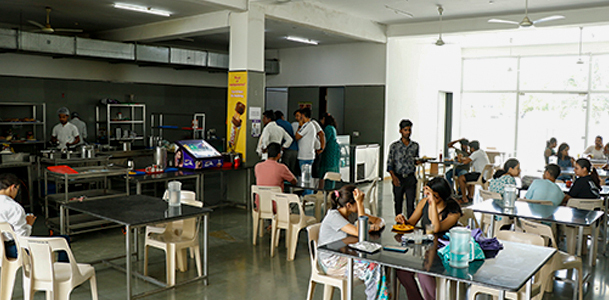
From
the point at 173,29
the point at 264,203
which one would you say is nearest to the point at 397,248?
the point at 264,203

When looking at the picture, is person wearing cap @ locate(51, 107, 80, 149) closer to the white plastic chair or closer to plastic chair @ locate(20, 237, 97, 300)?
the white plastic chair

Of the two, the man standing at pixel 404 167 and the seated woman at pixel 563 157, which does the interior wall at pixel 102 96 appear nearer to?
the man standing at pixel 404 167

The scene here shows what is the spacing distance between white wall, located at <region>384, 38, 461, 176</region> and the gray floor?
5.51 meters

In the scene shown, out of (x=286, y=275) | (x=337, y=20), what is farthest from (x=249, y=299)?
(x=337, y=20)

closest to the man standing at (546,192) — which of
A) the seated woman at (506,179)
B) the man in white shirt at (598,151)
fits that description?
the seated woman at (506,179)

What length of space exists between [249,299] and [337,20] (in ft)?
20.0

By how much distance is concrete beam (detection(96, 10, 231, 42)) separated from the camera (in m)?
7.54

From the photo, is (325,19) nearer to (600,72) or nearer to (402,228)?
(402,228)

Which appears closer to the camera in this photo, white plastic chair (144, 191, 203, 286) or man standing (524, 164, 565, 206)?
white plastic chair (144, 191, 203, 286)

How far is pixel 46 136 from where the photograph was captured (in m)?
9.30

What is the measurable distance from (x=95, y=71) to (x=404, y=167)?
7.11m

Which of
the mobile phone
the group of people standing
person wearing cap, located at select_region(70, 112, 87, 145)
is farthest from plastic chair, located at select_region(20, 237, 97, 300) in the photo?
person wearing cap, located at select_region(70, 112, 87, 145)

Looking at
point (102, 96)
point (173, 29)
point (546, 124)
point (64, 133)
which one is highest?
point (173, 29)

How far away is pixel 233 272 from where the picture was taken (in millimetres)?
4441
